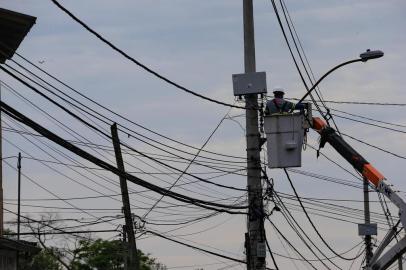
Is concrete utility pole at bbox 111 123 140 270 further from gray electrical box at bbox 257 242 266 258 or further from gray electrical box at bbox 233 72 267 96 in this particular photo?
gray electrical box at bbox 257 242 266 258

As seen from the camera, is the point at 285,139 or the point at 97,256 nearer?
the point at 285,139

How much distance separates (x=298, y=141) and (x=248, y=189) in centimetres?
210

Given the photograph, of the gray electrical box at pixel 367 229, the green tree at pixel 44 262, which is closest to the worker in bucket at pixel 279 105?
the gray electrical box at pixel 367 229

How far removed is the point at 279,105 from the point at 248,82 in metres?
1.16

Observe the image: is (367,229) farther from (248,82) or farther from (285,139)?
(285,139)

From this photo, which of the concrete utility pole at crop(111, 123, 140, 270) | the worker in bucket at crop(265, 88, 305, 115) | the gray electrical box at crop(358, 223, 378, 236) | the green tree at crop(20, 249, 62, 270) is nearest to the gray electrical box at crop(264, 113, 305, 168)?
the worker in bucket at crop(265, 88, 305, 115)

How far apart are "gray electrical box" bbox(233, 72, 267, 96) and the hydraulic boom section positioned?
5.47 feet

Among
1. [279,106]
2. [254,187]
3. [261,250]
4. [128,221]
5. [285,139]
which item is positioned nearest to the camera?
[285,139]

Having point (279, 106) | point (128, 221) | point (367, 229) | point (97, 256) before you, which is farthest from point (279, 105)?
point (97, 256)

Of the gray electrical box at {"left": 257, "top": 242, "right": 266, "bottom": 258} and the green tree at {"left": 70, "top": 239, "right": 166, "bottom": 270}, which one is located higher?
the green tree at {"left": 70, "top": 239, "right": 166, "bottom": 270}

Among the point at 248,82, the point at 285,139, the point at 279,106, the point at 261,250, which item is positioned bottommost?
the point at 261,250

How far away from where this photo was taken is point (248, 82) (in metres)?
20.2

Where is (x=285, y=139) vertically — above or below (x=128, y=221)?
below

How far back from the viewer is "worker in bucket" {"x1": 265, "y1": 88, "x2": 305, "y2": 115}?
63.7 ft
